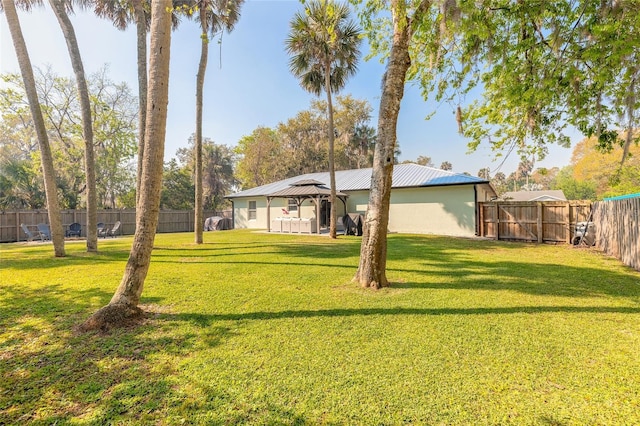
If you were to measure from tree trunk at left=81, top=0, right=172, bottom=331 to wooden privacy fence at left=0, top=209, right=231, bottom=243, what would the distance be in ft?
59.2

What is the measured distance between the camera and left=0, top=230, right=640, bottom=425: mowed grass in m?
2.06

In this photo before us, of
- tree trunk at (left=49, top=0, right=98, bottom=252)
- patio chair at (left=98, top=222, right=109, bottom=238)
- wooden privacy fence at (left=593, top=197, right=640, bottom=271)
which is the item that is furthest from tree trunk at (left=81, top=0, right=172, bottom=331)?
patio chair at (left=98, top=222, right=109, bottom=238)

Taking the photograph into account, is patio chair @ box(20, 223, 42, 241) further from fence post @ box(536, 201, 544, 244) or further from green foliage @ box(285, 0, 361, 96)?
fence post @ box(536, 201, 544, 244)

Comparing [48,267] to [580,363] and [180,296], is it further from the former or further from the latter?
[580,363]

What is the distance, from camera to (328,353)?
114 inches

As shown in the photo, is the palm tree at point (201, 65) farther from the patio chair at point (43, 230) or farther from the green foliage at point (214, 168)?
the green foliage at point (214, 168)

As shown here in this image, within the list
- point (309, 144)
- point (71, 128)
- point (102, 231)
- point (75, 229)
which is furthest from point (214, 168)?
point (75, 229)

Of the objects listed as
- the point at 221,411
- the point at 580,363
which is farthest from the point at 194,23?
the point at 580,363

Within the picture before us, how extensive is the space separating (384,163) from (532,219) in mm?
10909

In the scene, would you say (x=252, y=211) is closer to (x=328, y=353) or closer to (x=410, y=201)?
(x=410, y=201)

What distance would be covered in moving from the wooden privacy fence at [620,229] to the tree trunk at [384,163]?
598 centimetres

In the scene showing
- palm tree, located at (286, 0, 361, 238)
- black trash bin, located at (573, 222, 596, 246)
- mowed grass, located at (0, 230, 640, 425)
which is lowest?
mowed grass, located at (0, 230, 640, 425)

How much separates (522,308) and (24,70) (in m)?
12.4

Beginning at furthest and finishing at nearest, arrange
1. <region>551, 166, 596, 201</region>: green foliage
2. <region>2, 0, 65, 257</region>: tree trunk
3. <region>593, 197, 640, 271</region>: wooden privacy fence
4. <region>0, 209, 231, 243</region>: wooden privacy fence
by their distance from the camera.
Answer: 1. <region>551, 166, 596, 201</region>: green foliage
2. <region>0, 209, 231, 243</region>: wooden privacy fence
3. <region>2, 0, 65, 257</region>: tree trunk
4. <region>593, 197, 640, 271</region>: wooden privacy fence
